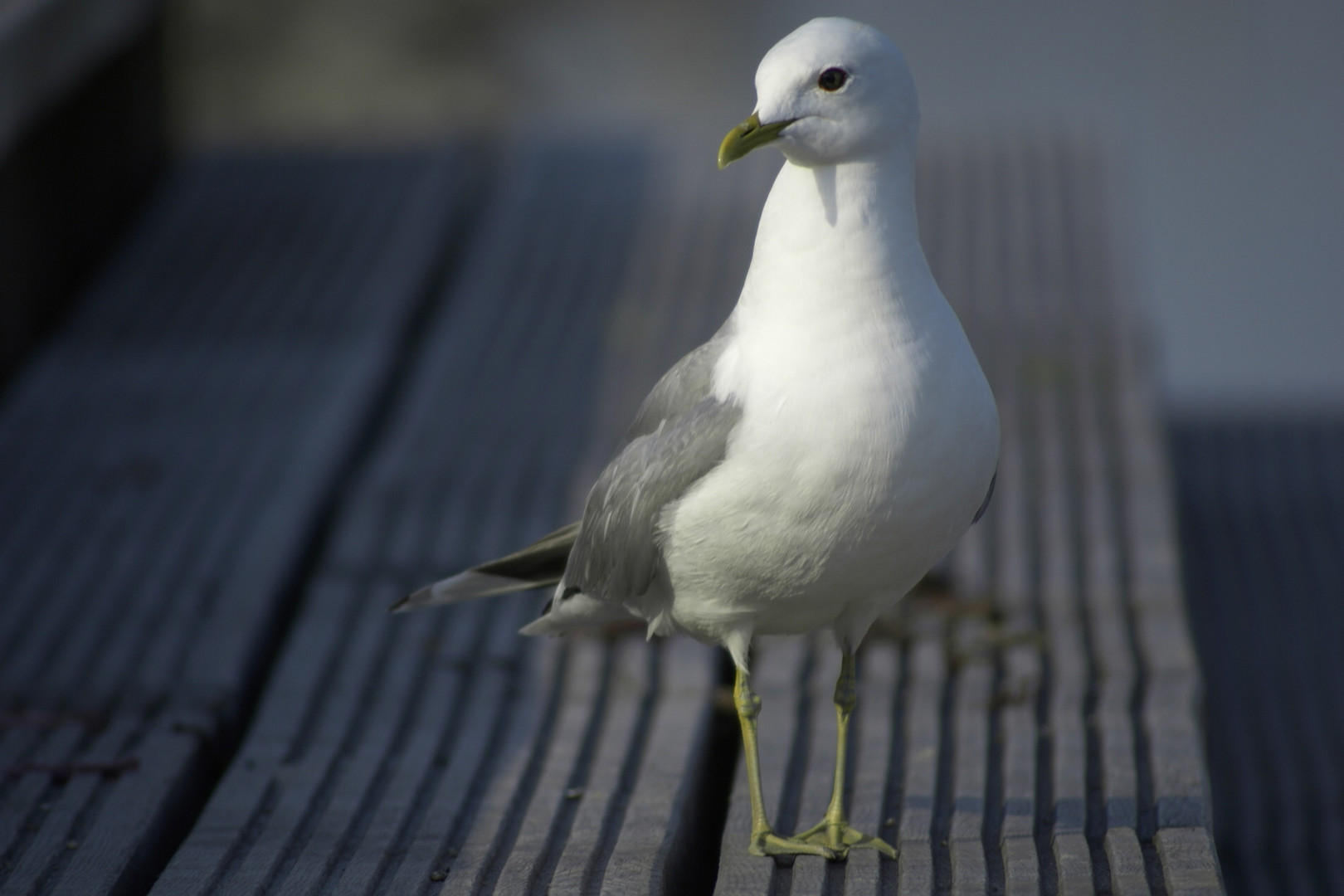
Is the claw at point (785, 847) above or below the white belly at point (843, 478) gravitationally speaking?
below

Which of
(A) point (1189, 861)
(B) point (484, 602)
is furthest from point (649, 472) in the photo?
(B) point (484, 602)

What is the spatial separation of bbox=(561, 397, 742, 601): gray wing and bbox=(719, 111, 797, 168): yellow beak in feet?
1.63

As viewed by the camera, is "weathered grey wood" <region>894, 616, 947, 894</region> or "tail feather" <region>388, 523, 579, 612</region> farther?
"tail feather" <region>388, 523, 579, 612</region>

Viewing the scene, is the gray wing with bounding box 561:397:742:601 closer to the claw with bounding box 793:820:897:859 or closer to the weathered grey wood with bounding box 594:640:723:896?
the weathered grey wood with bounding box 594:640:723:896

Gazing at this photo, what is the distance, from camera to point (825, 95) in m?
2.73

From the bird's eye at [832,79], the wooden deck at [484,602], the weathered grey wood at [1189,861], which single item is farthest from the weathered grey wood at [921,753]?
the bird's eye at [832,79]

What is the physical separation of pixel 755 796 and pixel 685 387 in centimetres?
93

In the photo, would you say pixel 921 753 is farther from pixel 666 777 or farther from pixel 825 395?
pixel 825 395

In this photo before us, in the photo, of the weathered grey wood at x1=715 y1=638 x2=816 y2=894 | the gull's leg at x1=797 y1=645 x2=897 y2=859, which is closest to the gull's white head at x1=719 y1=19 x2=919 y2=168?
the gull's leg at x1=797 y1=645 x2=897 y2=859

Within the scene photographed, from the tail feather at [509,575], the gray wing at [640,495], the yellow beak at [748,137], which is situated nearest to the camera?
the yellow beak at [748,137]

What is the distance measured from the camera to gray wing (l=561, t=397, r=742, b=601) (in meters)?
2.92

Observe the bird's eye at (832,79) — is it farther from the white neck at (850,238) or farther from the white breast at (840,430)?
the white breast at (840,430)

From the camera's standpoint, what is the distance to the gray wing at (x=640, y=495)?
292 centimetres

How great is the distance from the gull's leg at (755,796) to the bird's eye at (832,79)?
127 centimetres
